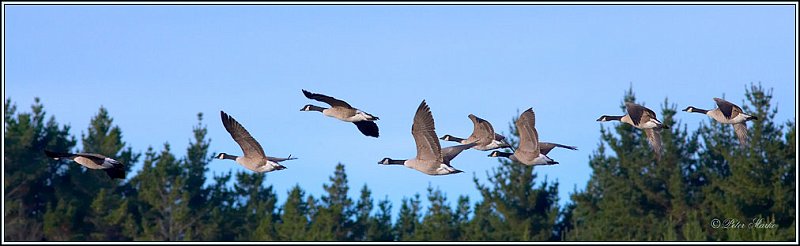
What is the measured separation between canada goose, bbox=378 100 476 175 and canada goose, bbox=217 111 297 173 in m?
1.76

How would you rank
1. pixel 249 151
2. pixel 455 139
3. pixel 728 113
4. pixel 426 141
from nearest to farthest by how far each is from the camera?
pixel 426 141
pixel 249 151
pixel 728 113
pixel 455 139

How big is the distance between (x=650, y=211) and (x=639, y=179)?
3.70 ft

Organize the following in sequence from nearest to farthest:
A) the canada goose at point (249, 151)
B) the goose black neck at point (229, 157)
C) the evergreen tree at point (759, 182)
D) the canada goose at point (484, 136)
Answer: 1. the canada goose at point (249, 151)
2. the goose black neck at point (229, 157)
3. the canada goose at point (484, 136)
4. the evergreen tree at point (759, 182)

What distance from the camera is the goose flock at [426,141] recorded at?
62.8 ft

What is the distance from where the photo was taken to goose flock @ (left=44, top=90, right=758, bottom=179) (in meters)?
19.1

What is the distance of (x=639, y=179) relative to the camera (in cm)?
4531

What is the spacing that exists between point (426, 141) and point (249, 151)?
2.68 m

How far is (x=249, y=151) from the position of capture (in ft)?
66.0

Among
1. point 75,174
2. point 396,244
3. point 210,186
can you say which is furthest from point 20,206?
point 396,244

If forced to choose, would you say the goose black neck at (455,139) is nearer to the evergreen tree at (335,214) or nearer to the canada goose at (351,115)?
the canada goose at (351,115)

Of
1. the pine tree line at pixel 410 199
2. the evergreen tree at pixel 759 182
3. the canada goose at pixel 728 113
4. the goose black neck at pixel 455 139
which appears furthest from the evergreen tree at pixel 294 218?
the canada goose at pixel 728 113

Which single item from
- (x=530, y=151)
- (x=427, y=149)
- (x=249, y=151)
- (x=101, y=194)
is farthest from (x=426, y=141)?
(x=101, y=194)

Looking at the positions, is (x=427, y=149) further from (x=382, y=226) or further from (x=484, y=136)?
(x=382, y=226)

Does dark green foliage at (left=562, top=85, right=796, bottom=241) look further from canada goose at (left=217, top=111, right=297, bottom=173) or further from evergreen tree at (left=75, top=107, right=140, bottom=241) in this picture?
canada goose at (left=217, top=111, right=297, bottom=173)
